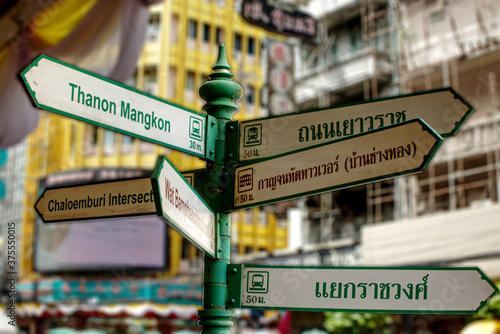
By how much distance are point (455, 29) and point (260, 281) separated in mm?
18033

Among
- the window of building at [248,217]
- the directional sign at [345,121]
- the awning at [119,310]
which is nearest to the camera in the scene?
the directional sign at [345,121]

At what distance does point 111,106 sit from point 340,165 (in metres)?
1.00

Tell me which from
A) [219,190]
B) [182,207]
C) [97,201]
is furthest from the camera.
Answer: [219,190]

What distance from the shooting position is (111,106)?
3.09 metres

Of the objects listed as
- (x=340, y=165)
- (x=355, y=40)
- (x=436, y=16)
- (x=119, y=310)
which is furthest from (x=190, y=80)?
(x=340, y=165)

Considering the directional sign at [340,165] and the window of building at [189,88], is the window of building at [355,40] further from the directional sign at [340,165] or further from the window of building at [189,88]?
the directional sign at [340,165]

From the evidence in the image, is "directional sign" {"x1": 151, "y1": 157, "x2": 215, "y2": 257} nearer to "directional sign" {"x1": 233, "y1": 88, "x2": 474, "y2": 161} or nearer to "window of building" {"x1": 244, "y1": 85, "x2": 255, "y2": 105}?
"directional sign" {"x1": 233, "y1": 88, "x2": 474, "y2": 161}

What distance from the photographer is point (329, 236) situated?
22.7 metres

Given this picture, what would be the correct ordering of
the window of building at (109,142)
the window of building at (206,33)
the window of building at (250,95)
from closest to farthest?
the window of building at (109,142), the window of building at (206,33), the window of building at (250,95)

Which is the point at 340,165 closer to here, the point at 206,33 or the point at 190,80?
the point at 190,80

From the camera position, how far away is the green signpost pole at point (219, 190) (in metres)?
3.22

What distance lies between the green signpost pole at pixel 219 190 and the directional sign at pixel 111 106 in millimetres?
98

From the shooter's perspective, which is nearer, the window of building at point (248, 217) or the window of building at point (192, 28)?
the window of building at point (192, 28)

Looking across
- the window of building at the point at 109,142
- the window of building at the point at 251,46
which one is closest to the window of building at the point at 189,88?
the window of building at the point at 251,46
